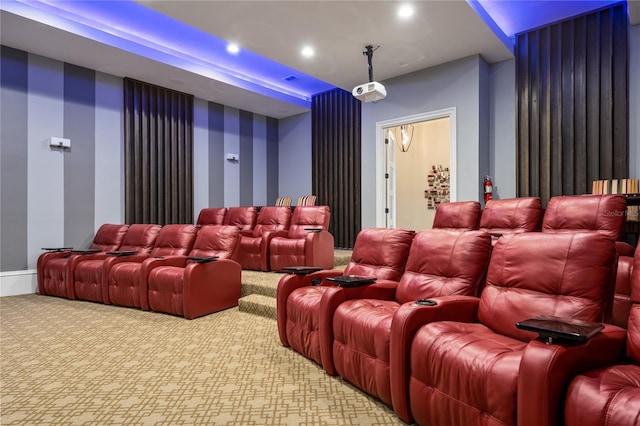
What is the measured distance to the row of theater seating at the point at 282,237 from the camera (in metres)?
5.01

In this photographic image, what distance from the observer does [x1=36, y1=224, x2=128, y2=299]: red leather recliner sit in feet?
15.7

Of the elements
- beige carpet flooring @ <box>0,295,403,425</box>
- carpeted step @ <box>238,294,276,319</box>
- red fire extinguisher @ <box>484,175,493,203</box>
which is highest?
red fire extinguisher @ <box>484,175,493,203</box>

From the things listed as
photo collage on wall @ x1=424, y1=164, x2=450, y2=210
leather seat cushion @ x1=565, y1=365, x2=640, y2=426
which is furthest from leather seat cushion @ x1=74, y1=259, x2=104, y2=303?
photo collage on wall @ x1=424, y1=164, x2=450, y2=210

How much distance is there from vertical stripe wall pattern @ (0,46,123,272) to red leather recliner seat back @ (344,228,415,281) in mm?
4640

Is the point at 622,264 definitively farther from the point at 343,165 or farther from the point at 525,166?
the point at 343,165

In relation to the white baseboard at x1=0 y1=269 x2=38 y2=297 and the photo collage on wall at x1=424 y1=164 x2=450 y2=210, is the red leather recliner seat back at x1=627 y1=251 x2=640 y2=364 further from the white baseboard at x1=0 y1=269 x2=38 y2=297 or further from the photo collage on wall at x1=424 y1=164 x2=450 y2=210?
the photo collage on wall at x1=424 y1=164 x2=450 y2=210

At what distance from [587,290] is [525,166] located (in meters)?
4.01

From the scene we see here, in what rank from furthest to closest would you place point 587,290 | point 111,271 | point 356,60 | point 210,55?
point 210,55 < point 356,60 < point 111,271 < point 587,290

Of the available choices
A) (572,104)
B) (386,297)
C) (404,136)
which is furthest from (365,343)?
(404,136)

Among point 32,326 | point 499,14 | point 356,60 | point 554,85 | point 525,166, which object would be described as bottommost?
point 32,326

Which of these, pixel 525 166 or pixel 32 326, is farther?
pixel 525 166

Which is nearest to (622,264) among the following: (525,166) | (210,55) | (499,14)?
(525,166)

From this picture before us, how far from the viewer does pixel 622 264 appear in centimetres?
261

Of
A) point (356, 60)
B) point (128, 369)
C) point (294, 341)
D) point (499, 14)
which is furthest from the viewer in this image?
point (356, 60)
